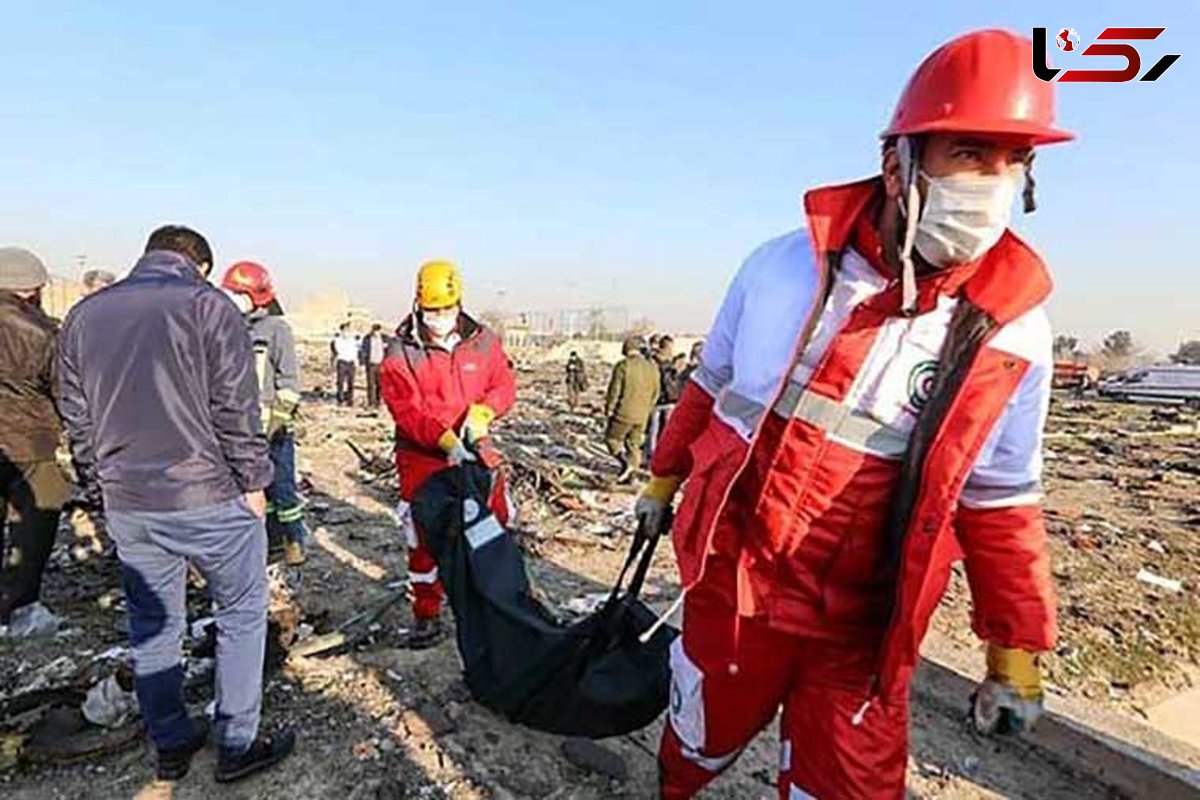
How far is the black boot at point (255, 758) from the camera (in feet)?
9.02

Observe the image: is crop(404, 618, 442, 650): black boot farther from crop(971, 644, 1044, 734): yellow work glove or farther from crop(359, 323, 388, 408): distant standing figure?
crop(359, 323, 388, 408): distant standing figure

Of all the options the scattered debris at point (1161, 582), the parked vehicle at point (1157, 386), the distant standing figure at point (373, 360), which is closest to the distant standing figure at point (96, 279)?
the scattered debris at point (1161, 582)

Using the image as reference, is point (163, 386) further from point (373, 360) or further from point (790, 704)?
point (373, 360)

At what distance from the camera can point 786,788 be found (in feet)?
6.80

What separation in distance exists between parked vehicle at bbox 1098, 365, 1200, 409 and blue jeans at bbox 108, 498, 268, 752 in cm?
2840

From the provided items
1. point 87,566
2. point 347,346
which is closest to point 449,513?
point 87,566

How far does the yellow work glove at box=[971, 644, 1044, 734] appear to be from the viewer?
186cm

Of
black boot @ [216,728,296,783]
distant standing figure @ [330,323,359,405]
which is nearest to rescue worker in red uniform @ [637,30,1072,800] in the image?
black boot @ [216,728,296,783]

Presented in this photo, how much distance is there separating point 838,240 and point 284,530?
4667 mm

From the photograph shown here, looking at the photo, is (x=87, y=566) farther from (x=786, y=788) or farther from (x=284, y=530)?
(x=786, y=788)

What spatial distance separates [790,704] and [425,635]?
2390mm

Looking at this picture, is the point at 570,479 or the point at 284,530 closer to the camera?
the point at 284,530

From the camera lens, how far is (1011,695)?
187cm

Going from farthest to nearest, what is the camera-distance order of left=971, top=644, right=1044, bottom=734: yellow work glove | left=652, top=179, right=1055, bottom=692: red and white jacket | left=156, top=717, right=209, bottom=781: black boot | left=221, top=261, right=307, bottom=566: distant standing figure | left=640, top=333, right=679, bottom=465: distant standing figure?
left=640, top=333, right=679, bottom=465: distant standing figure < left=221, top=261, right=307, bottom=566: distant standing figure < left=156, top=717, right=209, bottom=781: black boot < left=971, top=644, right=1044, bottom=734: yellow work glove < left=652, top=179, right=1055, bottom=692: red and white jacket
